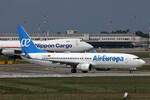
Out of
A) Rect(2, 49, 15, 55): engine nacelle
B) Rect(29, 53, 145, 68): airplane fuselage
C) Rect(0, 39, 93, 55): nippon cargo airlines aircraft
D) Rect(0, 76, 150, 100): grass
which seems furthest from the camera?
Rect(0, 39, 93, 55): nippon cargo airlines aircraft

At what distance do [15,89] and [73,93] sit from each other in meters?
7.64

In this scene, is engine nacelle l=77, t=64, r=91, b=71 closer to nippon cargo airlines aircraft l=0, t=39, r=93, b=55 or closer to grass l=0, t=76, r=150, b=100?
grass l=0, t=76, r=150, b=100

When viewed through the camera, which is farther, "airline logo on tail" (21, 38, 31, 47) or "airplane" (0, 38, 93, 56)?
"airplane" (0, 38, 93, 56)

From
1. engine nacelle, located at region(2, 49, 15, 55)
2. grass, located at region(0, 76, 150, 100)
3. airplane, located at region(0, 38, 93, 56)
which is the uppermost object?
airplane, located at region(0, 38, 93, 56)

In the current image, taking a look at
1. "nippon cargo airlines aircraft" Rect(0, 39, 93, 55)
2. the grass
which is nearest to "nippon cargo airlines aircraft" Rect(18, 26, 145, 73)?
the grass

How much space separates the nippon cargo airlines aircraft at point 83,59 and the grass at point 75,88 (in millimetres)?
9848

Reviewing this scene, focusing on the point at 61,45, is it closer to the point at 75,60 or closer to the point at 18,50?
the point at 18,50

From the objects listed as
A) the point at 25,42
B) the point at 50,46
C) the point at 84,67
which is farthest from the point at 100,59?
the point at 50,46

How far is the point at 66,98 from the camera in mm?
36469

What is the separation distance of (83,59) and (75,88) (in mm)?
23141

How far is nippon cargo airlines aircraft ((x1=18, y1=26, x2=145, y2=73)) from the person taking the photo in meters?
65.6

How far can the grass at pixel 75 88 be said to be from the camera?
1491 inches

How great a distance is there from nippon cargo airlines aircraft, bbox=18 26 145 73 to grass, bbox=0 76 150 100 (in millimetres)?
9848

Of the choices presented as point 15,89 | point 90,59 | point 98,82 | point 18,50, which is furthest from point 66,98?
point 18,50
